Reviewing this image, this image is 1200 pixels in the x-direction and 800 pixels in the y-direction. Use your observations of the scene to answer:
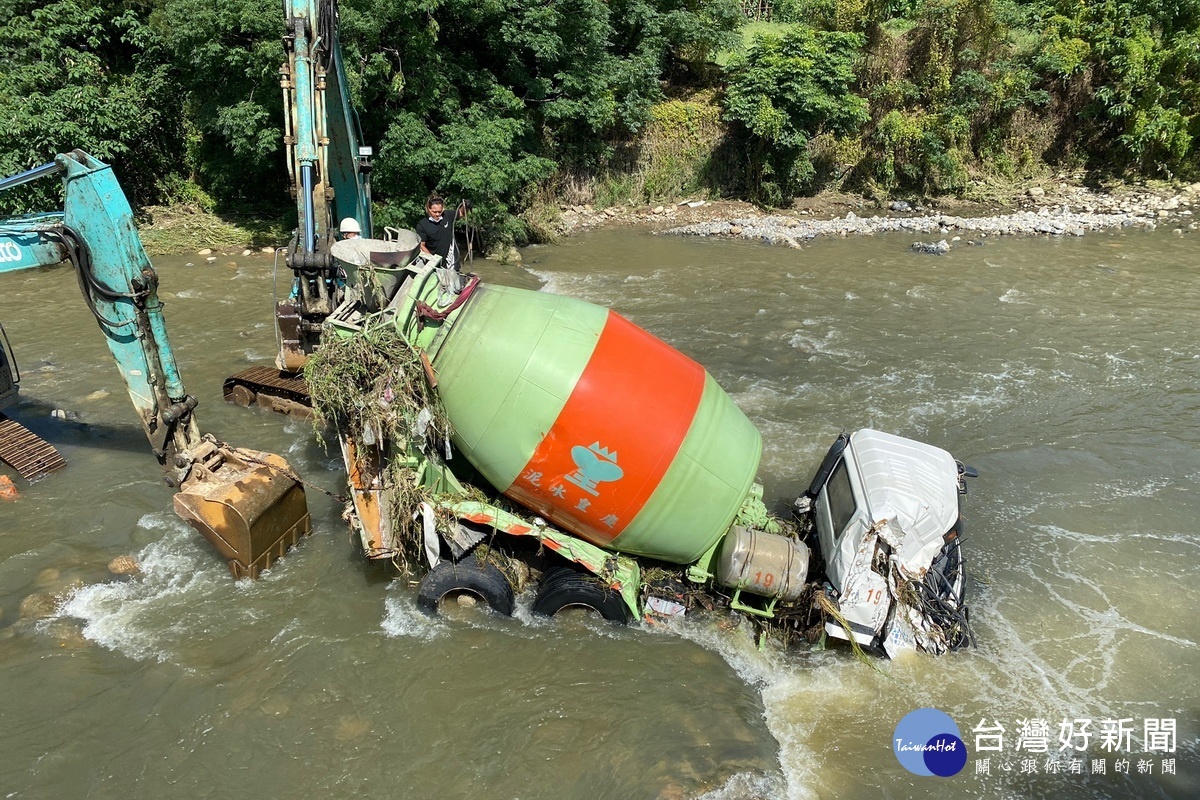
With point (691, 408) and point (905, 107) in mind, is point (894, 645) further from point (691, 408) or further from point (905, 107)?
point (905, 107)

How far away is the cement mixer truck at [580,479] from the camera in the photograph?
5797 mm

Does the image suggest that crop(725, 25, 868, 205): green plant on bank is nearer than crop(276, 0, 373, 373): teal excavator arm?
No

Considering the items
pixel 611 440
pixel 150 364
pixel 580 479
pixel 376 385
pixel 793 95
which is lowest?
pixel 580 479

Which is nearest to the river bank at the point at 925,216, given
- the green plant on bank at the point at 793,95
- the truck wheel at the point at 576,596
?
the green plant on bank at the point at 793,95

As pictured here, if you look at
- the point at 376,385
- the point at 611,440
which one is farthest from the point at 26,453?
the point at 611,440

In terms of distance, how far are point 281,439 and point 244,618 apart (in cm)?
371

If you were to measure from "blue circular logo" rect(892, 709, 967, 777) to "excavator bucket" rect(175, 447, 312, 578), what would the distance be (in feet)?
19.1

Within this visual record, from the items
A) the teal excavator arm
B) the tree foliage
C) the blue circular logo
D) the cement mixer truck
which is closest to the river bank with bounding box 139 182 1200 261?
the tree foliage

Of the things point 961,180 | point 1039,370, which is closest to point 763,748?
point 1039,370

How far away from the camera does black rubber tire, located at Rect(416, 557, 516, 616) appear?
21.1ft

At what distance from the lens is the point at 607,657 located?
6262mm

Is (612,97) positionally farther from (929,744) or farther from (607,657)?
(929,744)

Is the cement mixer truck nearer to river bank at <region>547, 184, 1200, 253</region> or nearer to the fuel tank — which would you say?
the fuel tank

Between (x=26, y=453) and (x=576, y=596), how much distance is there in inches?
291
